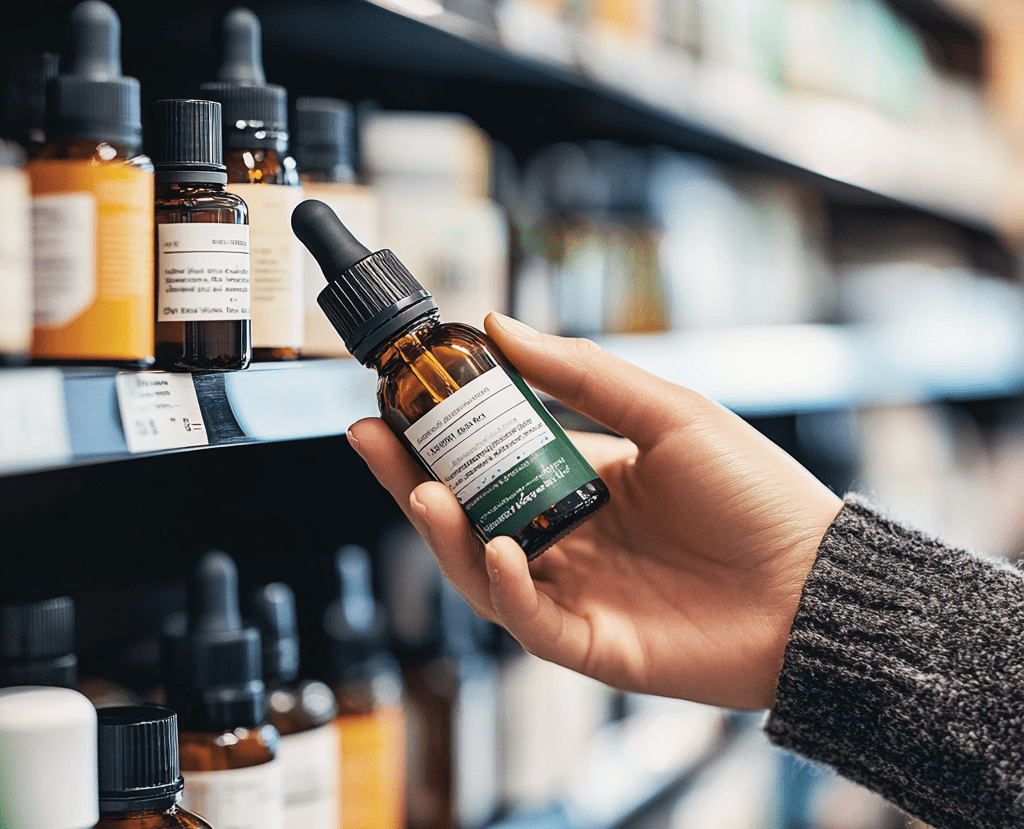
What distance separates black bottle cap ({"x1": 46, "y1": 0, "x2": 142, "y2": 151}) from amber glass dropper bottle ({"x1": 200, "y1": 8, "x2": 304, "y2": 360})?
8 centimetres

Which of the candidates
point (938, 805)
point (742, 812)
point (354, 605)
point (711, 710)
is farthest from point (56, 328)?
point (742, 812)

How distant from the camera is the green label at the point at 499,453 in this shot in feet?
2.10

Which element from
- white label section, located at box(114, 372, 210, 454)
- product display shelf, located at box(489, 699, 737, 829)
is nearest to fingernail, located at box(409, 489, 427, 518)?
white label section, located at box(114, 372, 210, 454)

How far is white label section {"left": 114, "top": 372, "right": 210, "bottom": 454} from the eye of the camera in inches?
22.8

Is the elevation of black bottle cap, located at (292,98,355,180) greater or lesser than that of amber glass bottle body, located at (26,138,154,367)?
greater

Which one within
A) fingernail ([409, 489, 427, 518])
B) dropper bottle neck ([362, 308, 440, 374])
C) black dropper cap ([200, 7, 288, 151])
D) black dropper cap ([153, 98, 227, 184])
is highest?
black dropper cap ([200, 7, 288, 151])

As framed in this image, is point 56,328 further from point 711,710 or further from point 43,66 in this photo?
point 711,710

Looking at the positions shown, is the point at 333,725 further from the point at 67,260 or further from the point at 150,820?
the point at 67,260

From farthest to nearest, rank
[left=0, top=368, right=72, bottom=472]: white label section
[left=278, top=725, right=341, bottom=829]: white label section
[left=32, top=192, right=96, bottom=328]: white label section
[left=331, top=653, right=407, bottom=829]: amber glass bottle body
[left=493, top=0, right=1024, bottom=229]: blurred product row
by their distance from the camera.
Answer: [left=493, top=0, right=1024, bottom=229]: blurred product row → [left=331, top=653, right=407, bottom=829]: amber glass bottle body → [left=278, top=725, right=341, bottom=829]: white label section → [left=32, top=192, right=96, bottom=328]: white label section → [left=0, top=368, right=72, bottom=472]: white label section

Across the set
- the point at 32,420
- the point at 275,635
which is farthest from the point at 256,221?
the point at 275,635

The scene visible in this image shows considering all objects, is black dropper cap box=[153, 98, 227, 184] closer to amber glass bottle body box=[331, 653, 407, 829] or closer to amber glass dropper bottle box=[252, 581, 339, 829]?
amber glass dropper bottle box=[252, 581, 339, 829]

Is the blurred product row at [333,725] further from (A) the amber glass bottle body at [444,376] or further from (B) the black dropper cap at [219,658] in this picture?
(A) the amber glass bottle body at [444,376]

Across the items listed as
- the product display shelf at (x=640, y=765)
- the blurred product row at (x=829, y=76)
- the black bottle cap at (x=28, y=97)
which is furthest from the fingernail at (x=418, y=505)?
the product display shelf at (x=640, y=765)

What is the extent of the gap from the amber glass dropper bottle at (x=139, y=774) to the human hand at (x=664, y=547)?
0.64 feet
